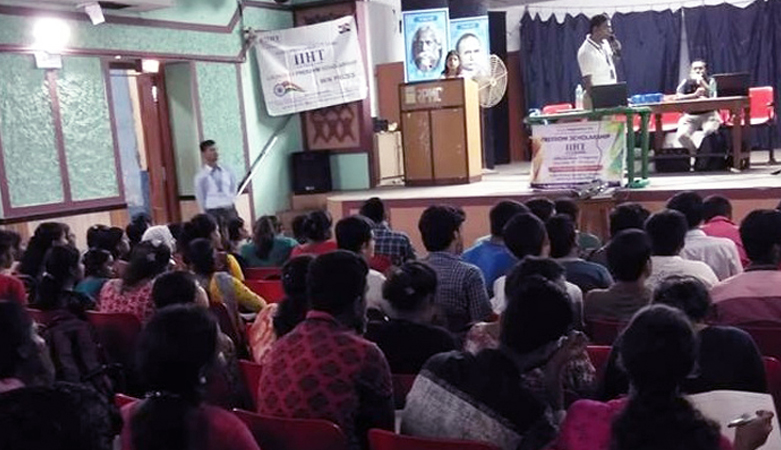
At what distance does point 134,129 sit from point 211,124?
85cm

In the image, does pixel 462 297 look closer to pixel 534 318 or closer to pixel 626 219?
pixel 626 219

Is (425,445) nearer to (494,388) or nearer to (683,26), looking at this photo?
(494,388)

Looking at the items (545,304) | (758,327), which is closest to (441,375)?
(545,304)

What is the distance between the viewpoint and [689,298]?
205 centimetres

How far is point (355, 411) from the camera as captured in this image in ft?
6.54

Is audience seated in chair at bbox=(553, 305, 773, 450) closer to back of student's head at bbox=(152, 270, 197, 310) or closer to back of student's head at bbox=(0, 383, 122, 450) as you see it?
back of student's head at bbox=(0, 383, 122, 450)

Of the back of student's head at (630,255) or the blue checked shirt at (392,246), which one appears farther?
the blue checked shirt at (392,246)

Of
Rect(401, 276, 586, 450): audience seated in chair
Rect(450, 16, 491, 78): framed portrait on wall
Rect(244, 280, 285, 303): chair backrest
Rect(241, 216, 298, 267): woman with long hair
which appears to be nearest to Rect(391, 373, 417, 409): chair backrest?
Rect(401, 276, 586, 450): audience seated in chair

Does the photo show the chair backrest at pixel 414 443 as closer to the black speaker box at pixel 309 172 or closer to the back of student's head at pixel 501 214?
the back of student's head at pixel 501 214

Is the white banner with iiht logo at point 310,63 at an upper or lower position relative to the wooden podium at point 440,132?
upper

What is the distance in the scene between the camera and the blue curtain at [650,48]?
462 inches

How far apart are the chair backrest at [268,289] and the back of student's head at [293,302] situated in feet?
3.74

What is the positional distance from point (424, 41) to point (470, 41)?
2.55ft

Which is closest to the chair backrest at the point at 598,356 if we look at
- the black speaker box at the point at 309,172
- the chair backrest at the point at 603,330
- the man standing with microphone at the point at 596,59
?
the chair backrest at the point at 603,330
